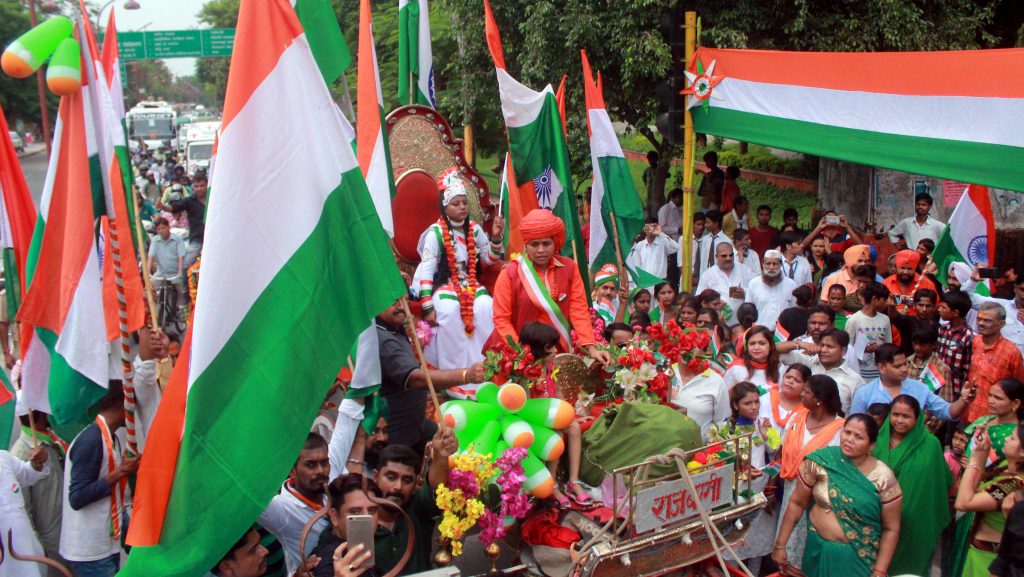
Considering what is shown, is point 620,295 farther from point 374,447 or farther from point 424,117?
point 374,447

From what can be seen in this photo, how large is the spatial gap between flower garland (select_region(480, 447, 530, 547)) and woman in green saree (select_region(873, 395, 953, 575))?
7.60 feet

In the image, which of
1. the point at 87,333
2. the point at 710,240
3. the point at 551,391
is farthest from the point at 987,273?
the point at 87,333

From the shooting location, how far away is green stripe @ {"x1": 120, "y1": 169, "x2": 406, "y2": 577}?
11.3 ft

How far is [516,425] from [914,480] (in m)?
2.37

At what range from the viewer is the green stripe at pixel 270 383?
3432 mm

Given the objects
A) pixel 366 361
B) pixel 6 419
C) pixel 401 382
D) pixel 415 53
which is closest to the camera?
pixel 366 361

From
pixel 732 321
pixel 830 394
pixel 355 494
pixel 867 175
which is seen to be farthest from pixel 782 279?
pixel 867 175

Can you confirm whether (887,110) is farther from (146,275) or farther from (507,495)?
(146,275)

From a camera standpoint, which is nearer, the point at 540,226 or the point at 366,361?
the point at 366,361

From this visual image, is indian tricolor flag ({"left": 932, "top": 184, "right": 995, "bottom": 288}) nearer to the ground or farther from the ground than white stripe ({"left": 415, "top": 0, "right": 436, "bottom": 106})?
nearer to the ground

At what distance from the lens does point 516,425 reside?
4387 millimetres

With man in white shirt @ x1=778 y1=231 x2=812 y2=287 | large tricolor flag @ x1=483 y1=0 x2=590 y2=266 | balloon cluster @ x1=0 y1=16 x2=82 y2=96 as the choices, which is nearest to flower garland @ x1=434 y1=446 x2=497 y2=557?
balloon cluster @ x1=0 y1=16 x2=82 y2=96

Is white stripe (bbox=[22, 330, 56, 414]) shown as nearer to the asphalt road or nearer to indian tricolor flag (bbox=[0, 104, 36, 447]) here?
indian tricolor flag (bbox=[0, 104, 36, 447])

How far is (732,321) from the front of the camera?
9.21 metres
